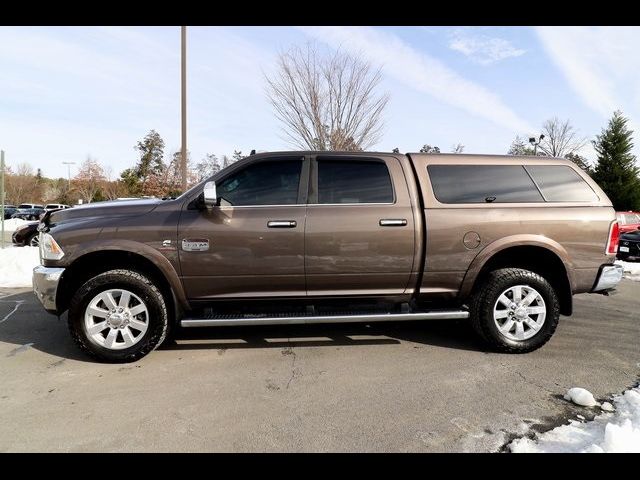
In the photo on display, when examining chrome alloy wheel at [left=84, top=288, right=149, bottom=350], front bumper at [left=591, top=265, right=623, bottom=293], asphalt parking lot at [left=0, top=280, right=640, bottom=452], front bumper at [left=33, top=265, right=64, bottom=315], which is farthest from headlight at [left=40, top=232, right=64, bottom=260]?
front bumper at [left=591, top=265, right=623, bottom=293]

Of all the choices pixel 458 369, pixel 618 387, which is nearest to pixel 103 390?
pixel 458 369

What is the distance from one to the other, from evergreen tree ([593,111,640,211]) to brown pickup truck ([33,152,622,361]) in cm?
3053

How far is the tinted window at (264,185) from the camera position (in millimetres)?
3715

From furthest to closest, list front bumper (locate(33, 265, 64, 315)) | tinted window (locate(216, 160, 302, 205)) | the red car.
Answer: the red car, tinted window (locate(216, 160, 302, 205)), front bumper (locate(33, 265, 64, 315))

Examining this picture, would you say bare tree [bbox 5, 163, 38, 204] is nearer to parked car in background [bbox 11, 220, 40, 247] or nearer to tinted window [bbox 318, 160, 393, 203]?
parked car in background [bbox 11, 220, 40, 247]

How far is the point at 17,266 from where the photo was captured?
766 cm

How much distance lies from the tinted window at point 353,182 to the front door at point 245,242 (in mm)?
258

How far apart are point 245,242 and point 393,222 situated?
1.47 m

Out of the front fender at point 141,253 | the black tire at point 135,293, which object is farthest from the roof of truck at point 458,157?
the black tire at point 135,293

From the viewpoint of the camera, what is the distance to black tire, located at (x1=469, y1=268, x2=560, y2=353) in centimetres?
378

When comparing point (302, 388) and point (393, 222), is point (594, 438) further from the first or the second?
point (393, 222)

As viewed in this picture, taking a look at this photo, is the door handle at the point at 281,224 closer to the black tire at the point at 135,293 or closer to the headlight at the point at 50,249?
the black tire at the point at 135,293

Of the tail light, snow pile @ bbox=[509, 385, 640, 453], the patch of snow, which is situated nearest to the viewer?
snow pile @ bbox=[509, 385, 640, 453]
